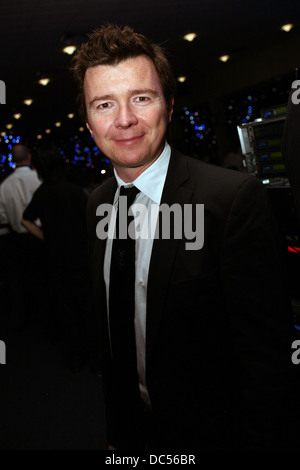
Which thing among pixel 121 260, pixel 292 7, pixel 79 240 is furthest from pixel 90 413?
pixel 292 7

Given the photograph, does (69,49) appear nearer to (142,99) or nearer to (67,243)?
(67,243)

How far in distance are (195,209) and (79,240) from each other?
229 cm

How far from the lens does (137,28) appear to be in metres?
6.16

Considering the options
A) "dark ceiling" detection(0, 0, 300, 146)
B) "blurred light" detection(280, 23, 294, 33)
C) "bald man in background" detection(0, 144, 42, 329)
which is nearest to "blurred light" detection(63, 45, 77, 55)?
"dark ceiling" detection(0, 0, 300, 146)

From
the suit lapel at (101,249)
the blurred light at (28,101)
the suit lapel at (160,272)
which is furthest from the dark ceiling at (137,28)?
the suit lapel at (160,272)

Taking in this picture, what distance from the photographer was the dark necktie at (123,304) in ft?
3.79

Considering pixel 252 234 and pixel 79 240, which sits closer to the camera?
pixel 252 234

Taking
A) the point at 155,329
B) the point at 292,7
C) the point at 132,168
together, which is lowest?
the point at 155,329

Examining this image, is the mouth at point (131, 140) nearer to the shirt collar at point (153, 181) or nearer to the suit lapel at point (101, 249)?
the shirt collar at point (153, 181)

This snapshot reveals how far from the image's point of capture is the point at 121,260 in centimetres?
118

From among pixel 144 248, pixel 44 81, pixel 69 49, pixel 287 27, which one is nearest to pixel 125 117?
pixel 144 248

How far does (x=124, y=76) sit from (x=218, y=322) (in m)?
0.69
